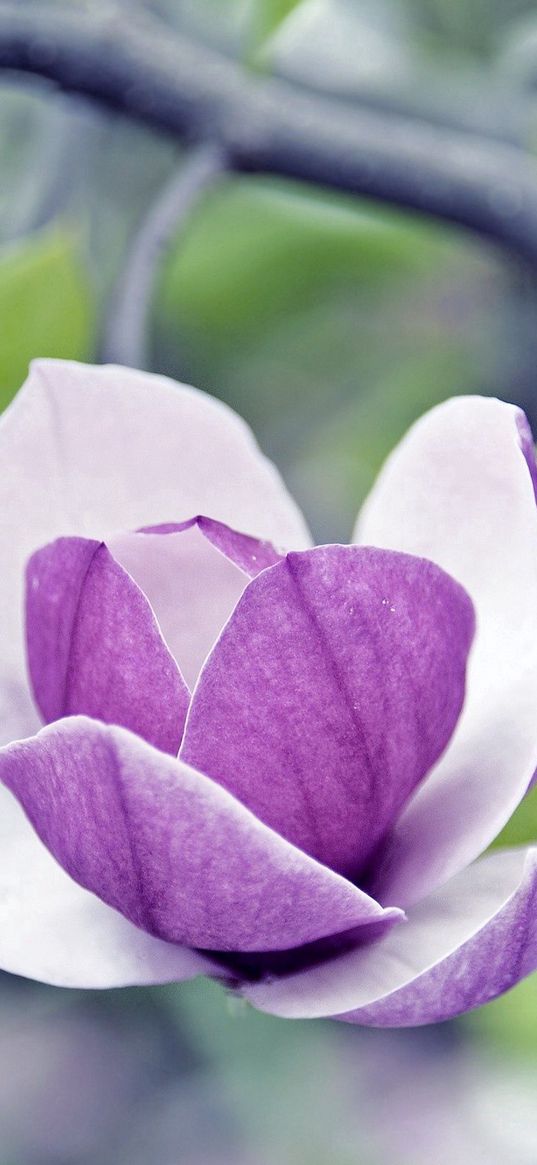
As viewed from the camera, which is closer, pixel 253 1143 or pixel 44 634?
pixel 44 634

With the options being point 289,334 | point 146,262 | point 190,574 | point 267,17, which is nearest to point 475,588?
point 190,574

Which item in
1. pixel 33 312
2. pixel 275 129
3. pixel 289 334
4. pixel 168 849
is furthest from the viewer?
pixel 289 334

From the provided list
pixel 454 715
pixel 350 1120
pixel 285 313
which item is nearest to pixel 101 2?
pixel 285 313

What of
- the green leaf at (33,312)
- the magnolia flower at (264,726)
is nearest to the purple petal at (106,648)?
the magnolia flower at (264,726)

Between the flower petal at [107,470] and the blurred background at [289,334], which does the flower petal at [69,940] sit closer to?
the flower petal at [107,470]

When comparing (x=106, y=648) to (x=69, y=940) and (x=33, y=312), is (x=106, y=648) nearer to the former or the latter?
(x=69, y=940)

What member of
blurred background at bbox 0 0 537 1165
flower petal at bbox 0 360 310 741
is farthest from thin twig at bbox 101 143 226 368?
flower petal at bbox 0 360 310 741

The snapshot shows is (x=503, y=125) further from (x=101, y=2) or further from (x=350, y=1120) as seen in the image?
(x=350, y=1120)
